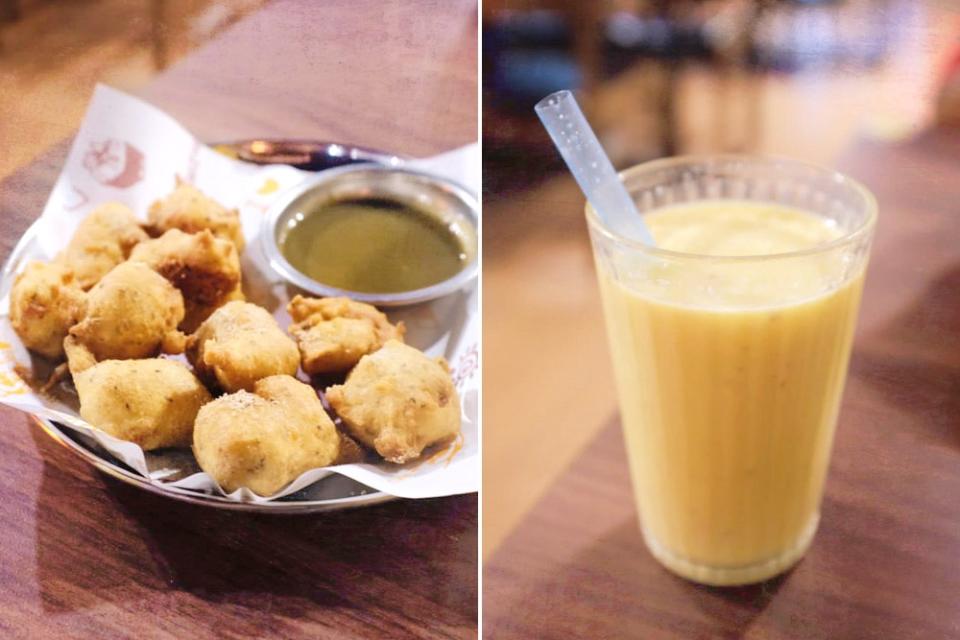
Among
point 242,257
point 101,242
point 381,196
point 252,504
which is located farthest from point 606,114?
point 252,504

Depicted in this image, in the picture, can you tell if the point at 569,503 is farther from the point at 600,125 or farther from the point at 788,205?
the point at 600,125

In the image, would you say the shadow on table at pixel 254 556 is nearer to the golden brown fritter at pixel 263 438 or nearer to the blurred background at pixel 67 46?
the golden brown fritter at pixel 263 438

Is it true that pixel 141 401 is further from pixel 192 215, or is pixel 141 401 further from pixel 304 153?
pixel 304 153

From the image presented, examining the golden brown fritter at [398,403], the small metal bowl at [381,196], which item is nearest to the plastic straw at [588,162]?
the golden brown fritter at [398,403]

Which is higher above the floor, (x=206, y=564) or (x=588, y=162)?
(x=588, y=162)

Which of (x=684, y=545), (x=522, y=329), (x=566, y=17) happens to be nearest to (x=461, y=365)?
(x=522, y=329)

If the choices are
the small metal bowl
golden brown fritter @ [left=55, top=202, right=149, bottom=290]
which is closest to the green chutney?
the small metal bowl
